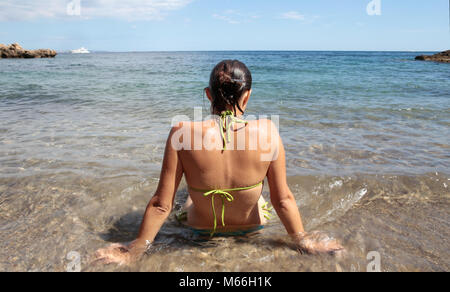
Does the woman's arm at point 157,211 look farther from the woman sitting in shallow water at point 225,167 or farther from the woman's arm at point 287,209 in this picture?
the woman's arm at point 287,209

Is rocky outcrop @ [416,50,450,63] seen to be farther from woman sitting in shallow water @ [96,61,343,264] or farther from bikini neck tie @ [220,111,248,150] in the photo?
bikini neck tie @ [220,111,248,150]

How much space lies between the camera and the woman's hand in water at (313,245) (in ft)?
7.04

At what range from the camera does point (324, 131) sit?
5688 mm

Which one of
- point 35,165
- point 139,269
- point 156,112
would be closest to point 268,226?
point 139,269

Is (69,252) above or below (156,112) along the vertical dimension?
below

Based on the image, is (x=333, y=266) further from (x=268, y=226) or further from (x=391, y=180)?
(x=391, y=180)

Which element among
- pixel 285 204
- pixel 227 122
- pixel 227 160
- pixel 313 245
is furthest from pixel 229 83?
pixel 313 245

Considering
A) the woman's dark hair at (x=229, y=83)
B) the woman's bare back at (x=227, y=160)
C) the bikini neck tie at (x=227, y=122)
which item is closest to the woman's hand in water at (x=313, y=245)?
the woman's bare back at (x=227, y=160)

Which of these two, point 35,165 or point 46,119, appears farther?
point 46,119

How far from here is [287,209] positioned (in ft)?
6.77

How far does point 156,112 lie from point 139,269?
5.94m

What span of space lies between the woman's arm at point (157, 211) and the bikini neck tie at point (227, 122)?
282 mm

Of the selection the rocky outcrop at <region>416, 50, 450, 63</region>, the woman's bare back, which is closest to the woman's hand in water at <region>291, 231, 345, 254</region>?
→ the woman's bare back
